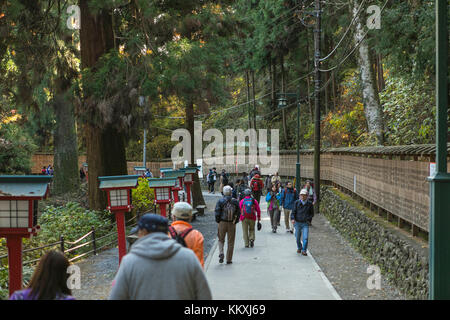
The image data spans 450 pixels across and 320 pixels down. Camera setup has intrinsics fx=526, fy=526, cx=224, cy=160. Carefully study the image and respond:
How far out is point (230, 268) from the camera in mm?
12281

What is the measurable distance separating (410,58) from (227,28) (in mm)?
10406

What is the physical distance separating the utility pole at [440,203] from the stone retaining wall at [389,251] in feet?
6.61

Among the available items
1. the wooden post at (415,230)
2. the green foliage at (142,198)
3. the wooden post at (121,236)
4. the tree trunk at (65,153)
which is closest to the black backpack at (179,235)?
the wooden post at (121,236)

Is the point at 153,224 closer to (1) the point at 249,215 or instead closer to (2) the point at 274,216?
(1) the point at 249,215

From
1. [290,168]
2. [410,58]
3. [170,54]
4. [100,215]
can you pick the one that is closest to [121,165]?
[100,215]

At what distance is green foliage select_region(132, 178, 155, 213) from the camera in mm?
21609

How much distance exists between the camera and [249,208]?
1505cm

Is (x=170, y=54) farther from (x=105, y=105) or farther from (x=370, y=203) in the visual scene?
(x=370, y=203)

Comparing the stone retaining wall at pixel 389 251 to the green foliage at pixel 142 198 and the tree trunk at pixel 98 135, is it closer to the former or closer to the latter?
the green foliage at pixel 142 198

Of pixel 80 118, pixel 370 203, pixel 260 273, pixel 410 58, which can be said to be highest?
pixel 410 58

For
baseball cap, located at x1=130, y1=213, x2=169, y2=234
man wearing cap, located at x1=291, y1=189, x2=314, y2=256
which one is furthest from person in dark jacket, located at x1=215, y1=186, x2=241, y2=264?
baseball cap, located at x1=130, y1=213, x2=169, y2=234

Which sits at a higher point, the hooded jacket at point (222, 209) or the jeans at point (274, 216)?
the hooded jacket at point (222, 209)

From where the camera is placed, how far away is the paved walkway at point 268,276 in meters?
9.77

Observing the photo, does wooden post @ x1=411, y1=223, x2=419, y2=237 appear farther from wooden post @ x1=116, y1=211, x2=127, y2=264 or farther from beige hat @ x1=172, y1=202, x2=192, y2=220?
wooden post @ x1=116, y1=211, x2=127, y2=264
